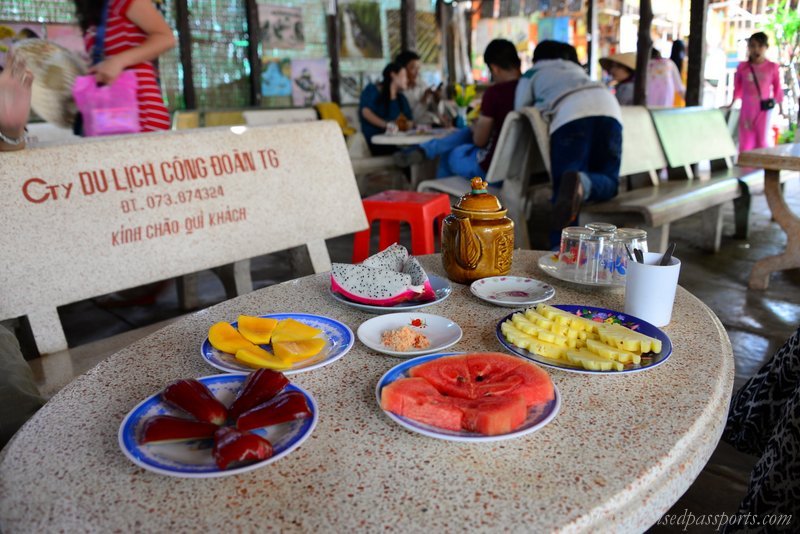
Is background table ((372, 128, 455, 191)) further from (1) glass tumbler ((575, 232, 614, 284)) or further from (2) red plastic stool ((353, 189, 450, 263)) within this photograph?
(1) glass tumbler ((575, 232, 614, 284))

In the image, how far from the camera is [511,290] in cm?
145

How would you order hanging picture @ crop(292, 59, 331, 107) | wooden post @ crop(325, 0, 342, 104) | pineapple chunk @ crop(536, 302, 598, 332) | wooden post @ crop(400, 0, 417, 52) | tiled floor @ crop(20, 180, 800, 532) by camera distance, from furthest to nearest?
wooden post @ crop(400, 0, 417, 52)
wooden post @ crop(325, 0, 342, 104)
hanging picture @ crop(292, 59, 331, 107)
tiled floor @ crop(20, 180, 800, 532)
pineapple chunk @ crop(536, 302, 598, 332)

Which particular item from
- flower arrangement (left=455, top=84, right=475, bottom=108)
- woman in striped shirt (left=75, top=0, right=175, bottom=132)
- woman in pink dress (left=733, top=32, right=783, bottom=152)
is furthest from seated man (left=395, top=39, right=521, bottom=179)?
woman in pink dress (left=733, top=32, right=783, bottom=152)

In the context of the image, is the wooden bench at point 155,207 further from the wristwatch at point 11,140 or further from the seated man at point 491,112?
the seated man at point 491,112

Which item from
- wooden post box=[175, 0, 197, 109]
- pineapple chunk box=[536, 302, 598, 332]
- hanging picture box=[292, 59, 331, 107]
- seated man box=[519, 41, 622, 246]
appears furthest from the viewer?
hanging picture box=[292, 59, 331, 107]

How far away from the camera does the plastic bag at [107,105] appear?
97.0 inches

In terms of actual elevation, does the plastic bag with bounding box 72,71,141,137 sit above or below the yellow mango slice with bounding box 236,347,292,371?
above

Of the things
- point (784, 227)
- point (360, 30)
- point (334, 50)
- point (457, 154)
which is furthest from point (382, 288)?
point (360, 30)

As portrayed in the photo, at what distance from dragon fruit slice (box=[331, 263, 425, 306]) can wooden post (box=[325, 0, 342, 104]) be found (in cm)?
664

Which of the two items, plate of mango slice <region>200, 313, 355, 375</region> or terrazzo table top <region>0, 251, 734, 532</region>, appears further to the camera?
plate of mango slice <region>200, 313, 355, 375</region>

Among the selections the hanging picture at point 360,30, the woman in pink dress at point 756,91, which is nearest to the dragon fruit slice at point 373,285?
the hanging picture at point 360,30

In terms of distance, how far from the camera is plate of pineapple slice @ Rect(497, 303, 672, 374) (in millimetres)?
1037

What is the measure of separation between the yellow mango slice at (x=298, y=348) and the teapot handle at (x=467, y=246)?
0.47 m

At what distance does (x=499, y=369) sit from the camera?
98 cm
